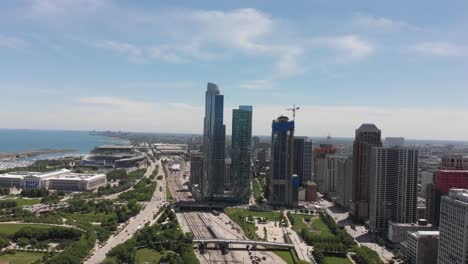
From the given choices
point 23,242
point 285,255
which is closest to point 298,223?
point 285,255

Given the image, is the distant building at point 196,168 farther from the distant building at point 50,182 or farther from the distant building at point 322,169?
the distant building at point 322,169

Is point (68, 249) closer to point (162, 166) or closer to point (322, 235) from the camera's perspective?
point (322, 235)

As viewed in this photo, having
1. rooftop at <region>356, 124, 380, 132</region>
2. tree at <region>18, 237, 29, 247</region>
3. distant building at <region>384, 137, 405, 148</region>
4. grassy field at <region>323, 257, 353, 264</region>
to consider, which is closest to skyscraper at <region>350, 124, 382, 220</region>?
rooftop at <region>356, 124, 380, 132</region>

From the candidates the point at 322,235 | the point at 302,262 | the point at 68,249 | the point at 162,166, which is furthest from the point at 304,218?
the point at 162,166

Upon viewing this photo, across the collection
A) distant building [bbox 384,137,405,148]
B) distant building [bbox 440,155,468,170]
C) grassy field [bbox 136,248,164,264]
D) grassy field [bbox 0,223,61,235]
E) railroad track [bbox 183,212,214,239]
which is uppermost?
distant building [bbox 384,137,405,148]

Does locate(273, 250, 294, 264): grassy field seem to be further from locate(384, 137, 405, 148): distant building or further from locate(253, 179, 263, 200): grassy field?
locate(253, 179, 263, 200): grassy field
